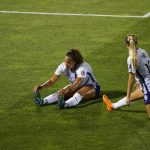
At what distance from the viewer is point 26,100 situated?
49.5ft

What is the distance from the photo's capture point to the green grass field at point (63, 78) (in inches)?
505

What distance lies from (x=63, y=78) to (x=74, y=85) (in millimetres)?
2236

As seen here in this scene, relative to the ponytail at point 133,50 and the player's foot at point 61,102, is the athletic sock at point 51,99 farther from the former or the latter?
the ponytail at point 133,50

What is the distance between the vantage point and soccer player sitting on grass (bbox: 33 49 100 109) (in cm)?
1439

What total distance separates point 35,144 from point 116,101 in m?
3.09

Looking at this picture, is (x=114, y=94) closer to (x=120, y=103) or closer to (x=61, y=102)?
(x=120, y=103)

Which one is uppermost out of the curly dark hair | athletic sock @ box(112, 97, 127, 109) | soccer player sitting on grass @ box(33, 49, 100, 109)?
the curly dark hair

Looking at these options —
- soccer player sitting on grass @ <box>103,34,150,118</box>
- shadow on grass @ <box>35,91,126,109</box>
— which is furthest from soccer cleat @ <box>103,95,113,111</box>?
A: shadow on grass @ <box>35,91,126,109</box>

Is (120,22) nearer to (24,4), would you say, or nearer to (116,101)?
(24,4)

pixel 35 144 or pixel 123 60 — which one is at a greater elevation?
pixel 123 60

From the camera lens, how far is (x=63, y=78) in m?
16.8

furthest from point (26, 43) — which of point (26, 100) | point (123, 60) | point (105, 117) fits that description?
point (105, 117)

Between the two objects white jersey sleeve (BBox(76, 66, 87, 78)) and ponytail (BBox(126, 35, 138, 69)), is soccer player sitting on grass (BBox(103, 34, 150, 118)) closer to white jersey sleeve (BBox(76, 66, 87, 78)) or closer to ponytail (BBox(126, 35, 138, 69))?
ponytail (BBox(126, 35, 138, 69))

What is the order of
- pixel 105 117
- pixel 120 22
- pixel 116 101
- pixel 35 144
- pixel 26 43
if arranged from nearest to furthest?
pixel 35 144 → pixel 105 117 → pixel 116 101 → pixel 26 43 → pixel 120 22
